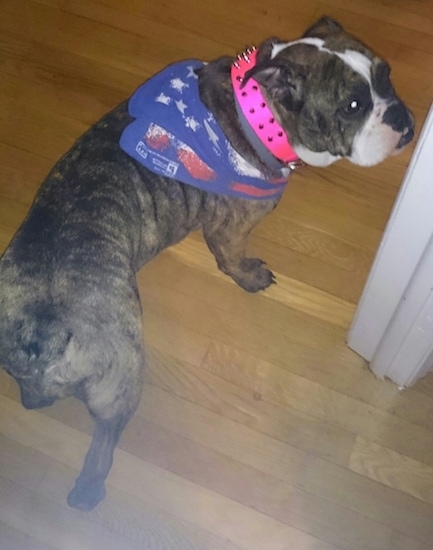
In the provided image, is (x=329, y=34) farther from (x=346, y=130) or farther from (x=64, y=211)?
(x=64, y=211)

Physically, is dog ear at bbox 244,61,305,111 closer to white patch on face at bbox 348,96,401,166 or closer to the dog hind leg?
white patch on face at bbox 348,96,401,166

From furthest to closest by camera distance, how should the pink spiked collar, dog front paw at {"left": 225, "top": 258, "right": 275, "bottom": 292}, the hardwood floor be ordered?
dog front paw at {"left": 225, "top": 258, "right": 275, "bottom": 292}
the hardwood floor
the pink spiked collar

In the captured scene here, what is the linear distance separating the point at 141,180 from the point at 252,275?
486 mm

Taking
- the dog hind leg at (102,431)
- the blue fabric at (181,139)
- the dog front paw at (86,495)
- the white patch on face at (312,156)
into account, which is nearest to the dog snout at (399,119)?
the white patch on face at (312,156)

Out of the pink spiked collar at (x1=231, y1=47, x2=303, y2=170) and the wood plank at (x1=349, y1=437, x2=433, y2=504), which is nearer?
the pink spiked collar at (x1=231, y1=47, x2=303, y2=170)

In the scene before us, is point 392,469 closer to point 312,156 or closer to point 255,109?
point 312,156

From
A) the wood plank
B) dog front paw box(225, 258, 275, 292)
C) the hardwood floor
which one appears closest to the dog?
the hardwood floor

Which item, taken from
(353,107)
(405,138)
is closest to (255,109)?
(353,107)

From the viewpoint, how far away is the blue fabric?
1445 millimetres

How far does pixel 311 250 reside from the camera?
1.95 meters

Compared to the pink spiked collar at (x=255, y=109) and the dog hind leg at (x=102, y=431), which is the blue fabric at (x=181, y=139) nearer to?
the pink spiked collar at (x=255, y=109)

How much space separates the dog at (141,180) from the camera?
1.31 metres

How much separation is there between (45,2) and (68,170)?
1.18 meters

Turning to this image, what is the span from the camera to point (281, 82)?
4.40 feet
